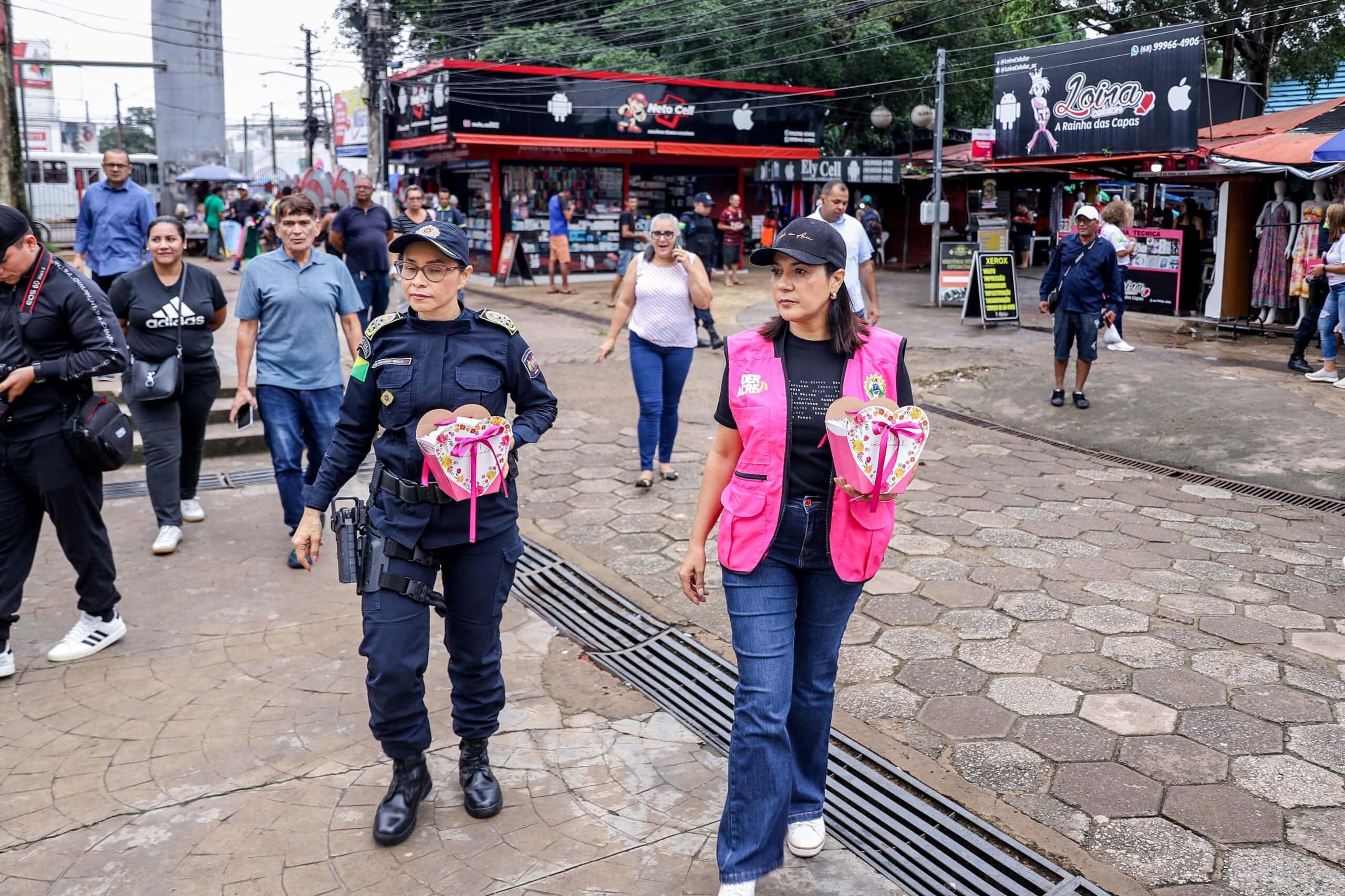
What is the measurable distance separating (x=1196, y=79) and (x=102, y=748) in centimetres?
1398

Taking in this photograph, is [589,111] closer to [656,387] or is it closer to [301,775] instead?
[656,387]

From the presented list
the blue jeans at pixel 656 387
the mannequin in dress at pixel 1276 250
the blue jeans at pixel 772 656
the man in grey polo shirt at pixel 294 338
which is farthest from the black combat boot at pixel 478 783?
the mannequin in dress at pixel 1276 250

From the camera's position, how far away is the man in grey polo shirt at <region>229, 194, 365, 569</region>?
554 cm

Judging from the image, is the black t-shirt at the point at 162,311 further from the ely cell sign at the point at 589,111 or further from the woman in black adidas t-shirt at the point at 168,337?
the ely cell sign at the point at 589,111

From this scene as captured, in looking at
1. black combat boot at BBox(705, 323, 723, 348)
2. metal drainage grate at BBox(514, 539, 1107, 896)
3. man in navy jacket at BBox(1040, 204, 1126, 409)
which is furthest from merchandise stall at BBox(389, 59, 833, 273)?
metal drainage grate at BBox(514, 539, 1107, 896)

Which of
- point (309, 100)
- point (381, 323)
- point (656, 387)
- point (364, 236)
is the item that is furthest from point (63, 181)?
point (381, 323)

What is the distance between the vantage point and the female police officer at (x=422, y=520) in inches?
128

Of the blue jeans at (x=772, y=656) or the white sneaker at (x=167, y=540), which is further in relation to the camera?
the white sneaker at (x=167, y=540)

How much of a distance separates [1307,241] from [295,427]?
1171cm

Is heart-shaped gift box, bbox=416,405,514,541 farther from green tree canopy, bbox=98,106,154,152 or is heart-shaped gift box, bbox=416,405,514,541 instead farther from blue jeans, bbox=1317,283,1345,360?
green tree canopy, bbox=98,106,154,152

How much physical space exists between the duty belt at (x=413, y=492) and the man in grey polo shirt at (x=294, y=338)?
2.27 meters

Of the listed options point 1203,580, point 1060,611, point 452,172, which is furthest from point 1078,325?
point 452,172

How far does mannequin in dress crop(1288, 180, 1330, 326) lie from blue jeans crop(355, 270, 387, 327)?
9.85 m

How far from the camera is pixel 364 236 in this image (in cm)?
1018
